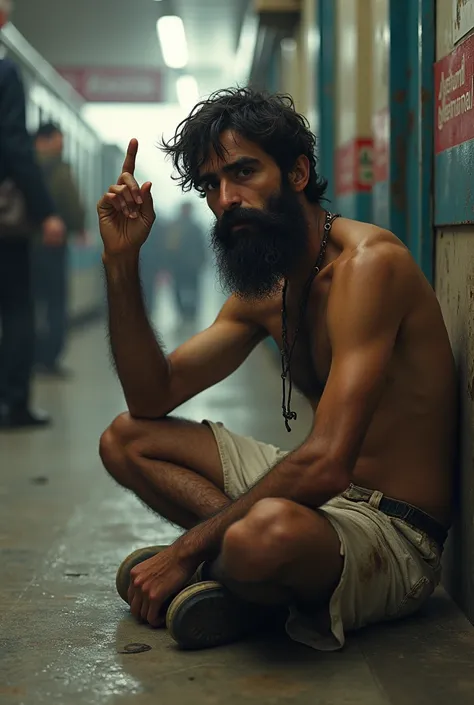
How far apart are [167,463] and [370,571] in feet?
2.75

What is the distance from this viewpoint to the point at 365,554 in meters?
2.71

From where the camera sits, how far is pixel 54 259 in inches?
397

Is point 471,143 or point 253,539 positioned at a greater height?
point 471,143

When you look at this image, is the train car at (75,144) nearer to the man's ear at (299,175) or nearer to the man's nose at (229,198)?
the man's ear at (299,175)

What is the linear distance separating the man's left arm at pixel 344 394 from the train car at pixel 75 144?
8231 millimetres

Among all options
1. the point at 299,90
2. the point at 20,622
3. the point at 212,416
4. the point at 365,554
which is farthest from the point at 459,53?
the point at 299,90

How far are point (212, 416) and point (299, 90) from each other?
3.65 m

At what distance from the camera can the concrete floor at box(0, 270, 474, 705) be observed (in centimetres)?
245

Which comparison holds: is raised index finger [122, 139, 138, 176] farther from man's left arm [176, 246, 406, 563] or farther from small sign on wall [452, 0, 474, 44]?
small sign on wall [452, 0, 474, 44]

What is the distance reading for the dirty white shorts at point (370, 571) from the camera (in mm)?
2684

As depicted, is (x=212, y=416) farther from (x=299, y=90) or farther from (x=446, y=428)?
(x=446, y=428)

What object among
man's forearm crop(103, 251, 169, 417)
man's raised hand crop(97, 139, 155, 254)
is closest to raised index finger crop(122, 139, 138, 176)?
man's raised hand crop(97, 139, 155, 254)

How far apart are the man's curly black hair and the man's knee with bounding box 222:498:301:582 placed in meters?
0.98

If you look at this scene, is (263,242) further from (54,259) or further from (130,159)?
(54,259)
